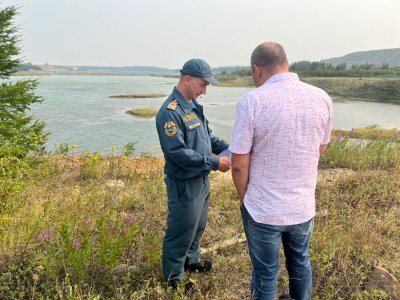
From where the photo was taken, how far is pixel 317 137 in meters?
1.94

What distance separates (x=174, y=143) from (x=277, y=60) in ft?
3.05

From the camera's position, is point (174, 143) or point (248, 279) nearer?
point (174, 143)

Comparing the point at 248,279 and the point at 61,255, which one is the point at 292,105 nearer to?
the point at 248,279

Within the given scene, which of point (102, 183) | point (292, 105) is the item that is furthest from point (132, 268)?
point (102, 183)

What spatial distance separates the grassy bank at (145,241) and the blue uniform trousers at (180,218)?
0.19 m

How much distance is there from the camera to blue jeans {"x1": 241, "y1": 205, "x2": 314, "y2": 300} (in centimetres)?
206

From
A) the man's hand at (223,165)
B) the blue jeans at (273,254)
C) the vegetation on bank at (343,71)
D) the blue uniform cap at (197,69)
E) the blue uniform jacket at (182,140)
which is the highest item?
the vegetation on bank at (343,71)

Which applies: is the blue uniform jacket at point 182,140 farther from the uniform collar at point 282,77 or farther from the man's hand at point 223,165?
the uniform collar at point 282,77

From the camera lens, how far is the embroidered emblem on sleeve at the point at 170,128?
2373mm

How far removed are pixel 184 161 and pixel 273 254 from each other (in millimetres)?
877

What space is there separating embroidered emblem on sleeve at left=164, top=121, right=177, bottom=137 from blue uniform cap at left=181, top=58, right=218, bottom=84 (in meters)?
0.43

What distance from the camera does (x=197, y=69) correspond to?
8.15ft

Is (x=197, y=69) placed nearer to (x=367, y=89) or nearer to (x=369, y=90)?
(x=369, y=90)

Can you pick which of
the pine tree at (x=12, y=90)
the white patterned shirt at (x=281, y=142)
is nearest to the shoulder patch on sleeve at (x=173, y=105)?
the white patterned shirt at (x=281, y=142)
